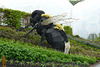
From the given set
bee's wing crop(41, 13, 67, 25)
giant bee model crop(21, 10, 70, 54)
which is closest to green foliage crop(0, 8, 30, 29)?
giant bee model crop(21, 10, 70, 54)

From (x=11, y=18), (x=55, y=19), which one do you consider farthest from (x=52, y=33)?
(x=11, y=18)

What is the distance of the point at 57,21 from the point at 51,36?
1.02 metres

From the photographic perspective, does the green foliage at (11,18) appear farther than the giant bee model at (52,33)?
Yes

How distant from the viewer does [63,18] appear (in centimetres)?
857

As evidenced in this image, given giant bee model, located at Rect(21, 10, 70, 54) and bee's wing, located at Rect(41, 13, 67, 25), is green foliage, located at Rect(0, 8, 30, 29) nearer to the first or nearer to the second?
giant bee model, located at Rect(21, 10, 70, 54)

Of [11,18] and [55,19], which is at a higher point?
[11,18]

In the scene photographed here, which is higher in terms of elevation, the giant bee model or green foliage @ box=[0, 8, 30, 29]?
green foliage @ box=[0, 8, 30, 29]

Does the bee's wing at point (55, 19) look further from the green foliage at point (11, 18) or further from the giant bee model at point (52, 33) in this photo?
the green foliage at point (11, 18)

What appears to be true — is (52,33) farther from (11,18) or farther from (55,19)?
(11,18)

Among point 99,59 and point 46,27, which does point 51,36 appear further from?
point 99,59

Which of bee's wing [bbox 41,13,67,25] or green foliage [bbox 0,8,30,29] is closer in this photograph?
bee's wing [bbox 41,13,67,25]

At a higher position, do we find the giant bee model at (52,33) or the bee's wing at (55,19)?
the bee's wing at (55,19)

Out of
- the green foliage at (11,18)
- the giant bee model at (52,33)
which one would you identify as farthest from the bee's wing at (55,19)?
the green foliage at (11,18)

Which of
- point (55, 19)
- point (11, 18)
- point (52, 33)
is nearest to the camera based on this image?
point (52, 33)
